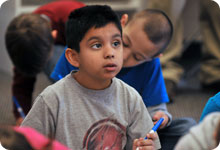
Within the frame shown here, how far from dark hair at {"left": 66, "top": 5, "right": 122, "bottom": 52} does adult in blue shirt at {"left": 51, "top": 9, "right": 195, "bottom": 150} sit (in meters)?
0.08

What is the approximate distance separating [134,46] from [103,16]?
0.39ft

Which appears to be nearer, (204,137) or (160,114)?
(204,137)

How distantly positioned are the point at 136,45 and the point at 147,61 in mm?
40

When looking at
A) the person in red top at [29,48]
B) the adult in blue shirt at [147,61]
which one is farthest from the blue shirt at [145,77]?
the person in red top at [29,48]

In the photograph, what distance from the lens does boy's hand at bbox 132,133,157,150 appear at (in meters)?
0.46

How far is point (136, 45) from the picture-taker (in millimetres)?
568

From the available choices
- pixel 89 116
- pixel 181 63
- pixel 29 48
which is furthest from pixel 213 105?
pixel 181 63

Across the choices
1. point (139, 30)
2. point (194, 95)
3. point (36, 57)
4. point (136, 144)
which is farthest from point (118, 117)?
point (194, 95)

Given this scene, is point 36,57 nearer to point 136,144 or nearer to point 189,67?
point 136,144

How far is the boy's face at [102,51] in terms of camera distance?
0.44m

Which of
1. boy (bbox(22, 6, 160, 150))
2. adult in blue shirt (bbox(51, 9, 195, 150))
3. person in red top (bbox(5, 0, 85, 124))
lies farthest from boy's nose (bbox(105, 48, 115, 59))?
person in red top (bbox(5, 0, 85, 124))

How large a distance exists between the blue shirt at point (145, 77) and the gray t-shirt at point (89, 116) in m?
0.05

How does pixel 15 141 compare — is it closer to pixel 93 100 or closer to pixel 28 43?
pixel 93 100

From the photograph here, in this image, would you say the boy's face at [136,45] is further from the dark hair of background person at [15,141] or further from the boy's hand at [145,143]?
the dark hair of background person at [15,141]
